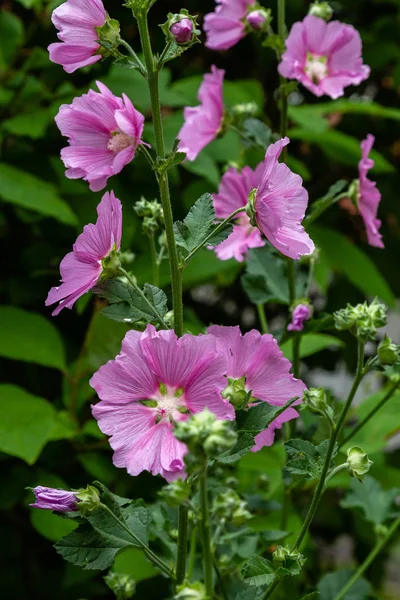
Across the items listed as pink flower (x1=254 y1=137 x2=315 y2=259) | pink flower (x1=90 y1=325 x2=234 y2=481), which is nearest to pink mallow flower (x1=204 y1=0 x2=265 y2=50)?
pink flower (x1=254 y1=137 x2=315 y2=259)

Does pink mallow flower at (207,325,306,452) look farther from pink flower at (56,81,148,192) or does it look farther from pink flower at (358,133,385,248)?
pink flower at (358,133,385,248)

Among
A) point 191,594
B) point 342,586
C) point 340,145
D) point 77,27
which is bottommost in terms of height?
point 342,586

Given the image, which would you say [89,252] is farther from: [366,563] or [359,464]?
[366,563]

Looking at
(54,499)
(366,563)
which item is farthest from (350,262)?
(54,499)

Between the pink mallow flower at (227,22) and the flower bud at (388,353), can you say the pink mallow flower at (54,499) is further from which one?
the pink mallow flower at (227,22)

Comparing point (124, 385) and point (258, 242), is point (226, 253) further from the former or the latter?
point (124, 385)

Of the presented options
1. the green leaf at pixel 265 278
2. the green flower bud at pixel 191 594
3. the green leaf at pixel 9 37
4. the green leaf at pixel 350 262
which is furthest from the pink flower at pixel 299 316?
the green leaf at pixel 9 37
